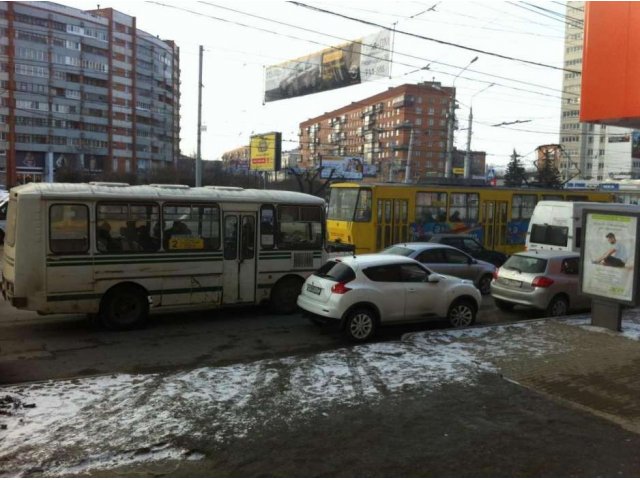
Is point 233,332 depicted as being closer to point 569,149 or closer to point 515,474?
point 515,474

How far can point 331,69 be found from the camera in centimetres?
2327

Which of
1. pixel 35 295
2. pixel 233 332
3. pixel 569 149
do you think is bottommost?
pixel 233 332

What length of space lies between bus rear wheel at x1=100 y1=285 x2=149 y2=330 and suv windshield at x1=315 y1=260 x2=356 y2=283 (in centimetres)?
322

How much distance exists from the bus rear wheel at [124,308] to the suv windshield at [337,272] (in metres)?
3.22

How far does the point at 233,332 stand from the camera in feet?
33.4

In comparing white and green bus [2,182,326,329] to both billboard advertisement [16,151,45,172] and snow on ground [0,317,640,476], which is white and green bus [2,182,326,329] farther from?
billboard advertisement [16,151,45,172]

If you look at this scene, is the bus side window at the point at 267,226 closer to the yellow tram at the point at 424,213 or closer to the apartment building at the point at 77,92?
the yellow tram at the point at 424,213

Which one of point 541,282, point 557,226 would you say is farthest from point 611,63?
point 557,226

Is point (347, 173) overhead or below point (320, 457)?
overhead

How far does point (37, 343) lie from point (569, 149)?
115563 millimetres

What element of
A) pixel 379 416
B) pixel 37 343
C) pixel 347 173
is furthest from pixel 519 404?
pixel 347 173

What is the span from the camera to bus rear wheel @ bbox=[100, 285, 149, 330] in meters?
9.88

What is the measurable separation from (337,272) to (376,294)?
0.77m

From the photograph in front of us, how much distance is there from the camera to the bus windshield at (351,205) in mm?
19047
